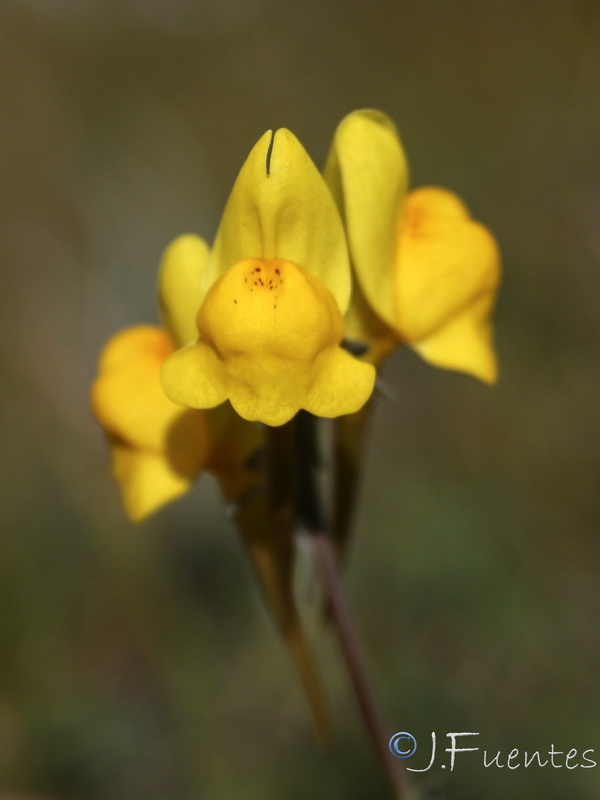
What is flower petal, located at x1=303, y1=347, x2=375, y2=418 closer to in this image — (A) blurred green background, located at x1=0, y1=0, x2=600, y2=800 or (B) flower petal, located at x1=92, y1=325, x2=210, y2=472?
(B) flower petal, located at x1=92, y1=325, x2=210, y2=472

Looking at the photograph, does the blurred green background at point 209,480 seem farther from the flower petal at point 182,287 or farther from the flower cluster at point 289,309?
the flower petal at point 182,287

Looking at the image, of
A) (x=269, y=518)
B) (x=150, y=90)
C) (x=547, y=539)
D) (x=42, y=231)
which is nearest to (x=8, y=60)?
(x=150, y=90)

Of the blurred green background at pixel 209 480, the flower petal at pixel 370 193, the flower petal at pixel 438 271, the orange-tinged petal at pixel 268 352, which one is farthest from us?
the blurred green background at pixel 209 480

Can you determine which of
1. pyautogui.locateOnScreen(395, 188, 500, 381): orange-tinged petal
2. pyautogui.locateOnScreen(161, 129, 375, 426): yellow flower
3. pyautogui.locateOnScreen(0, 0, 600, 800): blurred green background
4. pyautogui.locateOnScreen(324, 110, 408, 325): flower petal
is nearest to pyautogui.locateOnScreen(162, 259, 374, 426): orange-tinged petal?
pyautogui.locateOnScreen(161, 129, 375, 426): yellow flower

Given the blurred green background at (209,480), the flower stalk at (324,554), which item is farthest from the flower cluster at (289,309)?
the blurred green background at (209,480)

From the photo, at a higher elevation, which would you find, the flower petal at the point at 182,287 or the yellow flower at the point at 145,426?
the flower petal at the point at 182,287

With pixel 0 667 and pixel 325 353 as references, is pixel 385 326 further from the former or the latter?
pixel 0 667

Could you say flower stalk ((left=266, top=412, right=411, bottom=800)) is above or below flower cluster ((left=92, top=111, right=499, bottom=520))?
below
